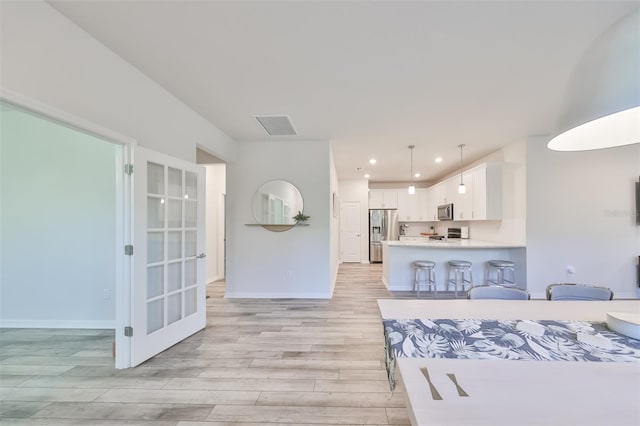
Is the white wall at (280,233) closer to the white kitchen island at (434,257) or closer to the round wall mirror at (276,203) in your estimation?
the round wall mirror at (276,203)

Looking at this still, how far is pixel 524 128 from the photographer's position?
398cm

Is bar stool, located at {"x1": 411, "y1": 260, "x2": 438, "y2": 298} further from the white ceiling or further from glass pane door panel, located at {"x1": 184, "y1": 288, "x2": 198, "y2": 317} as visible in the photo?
glass pane door panel, located at {"x1": 184, "y1": 288, "x2": 198, "y2": 317}

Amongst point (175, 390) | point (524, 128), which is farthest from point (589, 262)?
point (175, 390)

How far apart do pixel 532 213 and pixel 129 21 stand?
17.9 ft

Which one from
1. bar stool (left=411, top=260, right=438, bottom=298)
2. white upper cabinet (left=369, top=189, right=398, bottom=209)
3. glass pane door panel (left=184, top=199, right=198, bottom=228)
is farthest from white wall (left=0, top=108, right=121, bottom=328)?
white upper cabinet (left=369, top=189, right=398, bottom=209)

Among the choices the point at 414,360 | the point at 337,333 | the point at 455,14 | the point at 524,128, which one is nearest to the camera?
the point at 414,360

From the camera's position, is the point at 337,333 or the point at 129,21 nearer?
the point at 129,21

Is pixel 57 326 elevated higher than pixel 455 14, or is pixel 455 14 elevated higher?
pixel 455 14

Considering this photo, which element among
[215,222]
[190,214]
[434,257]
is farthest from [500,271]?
[215,222]

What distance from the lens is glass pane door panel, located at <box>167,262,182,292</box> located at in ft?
9.48

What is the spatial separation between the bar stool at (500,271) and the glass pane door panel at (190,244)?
4663 mm

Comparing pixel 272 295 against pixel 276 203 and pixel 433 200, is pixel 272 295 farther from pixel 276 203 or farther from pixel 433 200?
pixel 433 200

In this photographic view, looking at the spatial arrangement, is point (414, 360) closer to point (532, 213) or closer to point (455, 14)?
point (455, 14)

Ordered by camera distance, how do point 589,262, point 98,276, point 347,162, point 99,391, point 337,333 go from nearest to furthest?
point 99,391, point 337,333, point 98,276, point 589,262, point 347,162
